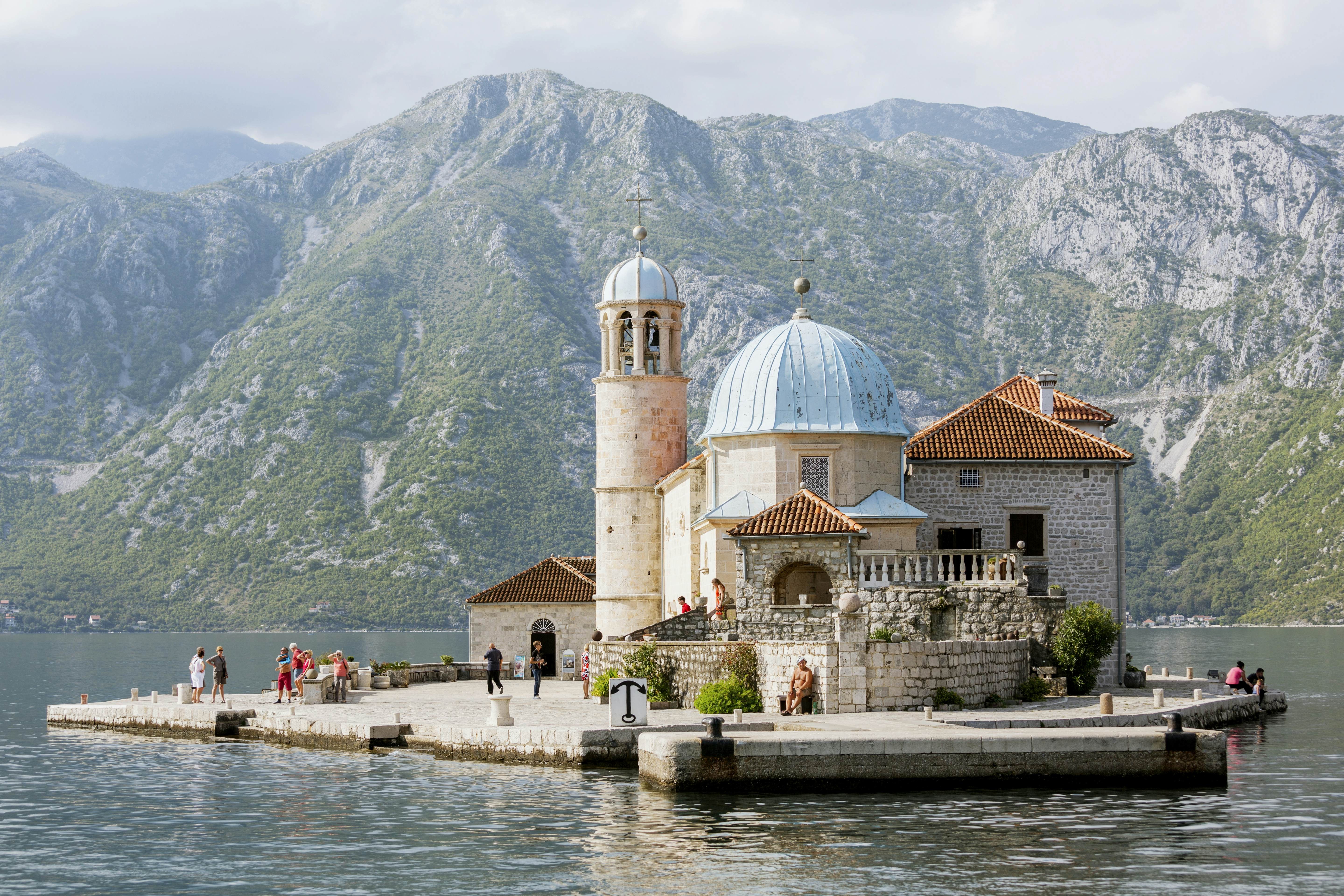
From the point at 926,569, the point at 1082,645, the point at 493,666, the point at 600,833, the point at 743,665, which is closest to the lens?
the point at 600,833

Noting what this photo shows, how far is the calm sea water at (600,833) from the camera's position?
1822 cm

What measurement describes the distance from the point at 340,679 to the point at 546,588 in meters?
15.2

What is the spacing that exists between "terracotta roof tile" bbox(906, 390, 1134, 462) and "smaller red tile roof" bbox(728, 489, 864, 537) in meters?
6.28

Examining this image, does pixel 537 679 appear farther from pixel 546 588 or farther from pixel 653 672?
pixel 546 588

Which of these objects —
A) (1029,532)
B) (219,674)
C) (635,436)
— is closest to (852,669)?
(1029,532)

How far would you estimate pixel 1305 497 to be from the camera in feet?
458

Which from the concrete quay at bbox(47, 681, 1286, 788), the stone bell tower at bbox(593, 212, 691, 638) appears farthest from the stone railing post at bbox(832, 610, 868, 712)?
the stone bell tower at bbox(593, 212, 691, 638)

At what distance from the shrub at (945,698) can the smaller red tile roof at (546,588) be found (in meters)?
22.1

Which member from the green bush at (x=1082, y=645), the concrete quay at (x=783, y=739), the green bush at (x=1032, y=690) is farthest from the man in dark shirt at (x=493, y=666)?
the green bush at (x=1082, y=645)

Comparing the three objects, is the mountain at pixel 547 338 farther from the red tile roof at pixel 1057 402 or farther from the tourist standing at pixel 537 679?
the tourist standing at pixel 537 679

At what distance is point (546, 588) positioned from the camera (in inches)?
2096

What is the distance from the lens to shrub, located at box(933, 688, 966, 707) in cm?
3081

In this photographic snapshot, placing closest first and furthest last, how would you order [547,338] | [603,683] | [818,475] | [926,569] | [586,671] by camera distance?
[603,683]
[926,569]
[586,671]
[818,475]
[547,338]

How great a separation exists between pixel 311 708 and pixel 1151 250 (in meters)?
147
